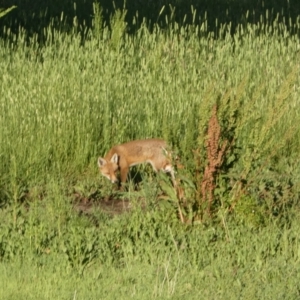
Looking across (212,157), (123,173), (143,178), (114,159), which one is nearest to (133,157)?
(114,159)

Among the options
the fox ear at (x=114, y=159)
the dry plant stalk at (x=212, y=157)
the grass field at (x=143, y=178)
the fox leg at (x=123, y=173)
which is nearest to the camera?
the grass field at (x=143, y=178)

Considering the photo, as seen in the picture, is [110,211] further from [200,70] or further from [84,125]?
[200,70]

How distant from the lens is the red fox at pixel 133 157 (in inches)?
394

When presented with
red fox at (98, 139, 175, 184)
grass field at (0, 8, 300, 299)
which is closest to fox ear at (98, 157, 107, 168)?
red fox at (98, 139, 175, 184)

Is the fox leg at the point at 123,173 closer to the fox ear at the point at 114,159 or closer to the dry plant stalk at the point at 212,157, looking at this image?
the fox ear at the point at 114,159

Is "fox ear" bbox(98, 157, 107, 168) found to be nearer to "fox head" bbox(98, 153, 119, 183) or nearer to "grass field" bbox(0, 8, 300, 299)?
"fox head" bbox(98, 153, 119, 183)

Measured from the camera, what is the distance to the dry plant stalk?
823 centimetres

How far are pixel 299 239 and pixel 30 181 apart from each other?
2.98 metres

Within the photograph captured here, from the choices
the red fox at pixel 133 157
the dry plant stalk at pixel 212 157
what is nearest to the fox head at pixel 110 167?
the red fox at pixel 133 157

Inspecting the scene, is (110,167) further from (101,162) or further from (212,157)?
(212,157)

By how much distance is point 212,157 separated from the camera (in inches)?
328

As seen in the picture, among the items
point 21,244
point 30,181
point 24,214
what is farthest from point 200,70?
point 21,244

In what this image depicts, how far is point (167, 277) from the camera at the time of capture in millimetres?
7129

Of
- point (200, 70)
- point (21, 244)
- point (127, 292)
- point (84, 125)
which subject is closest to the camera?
point (127, 292)
